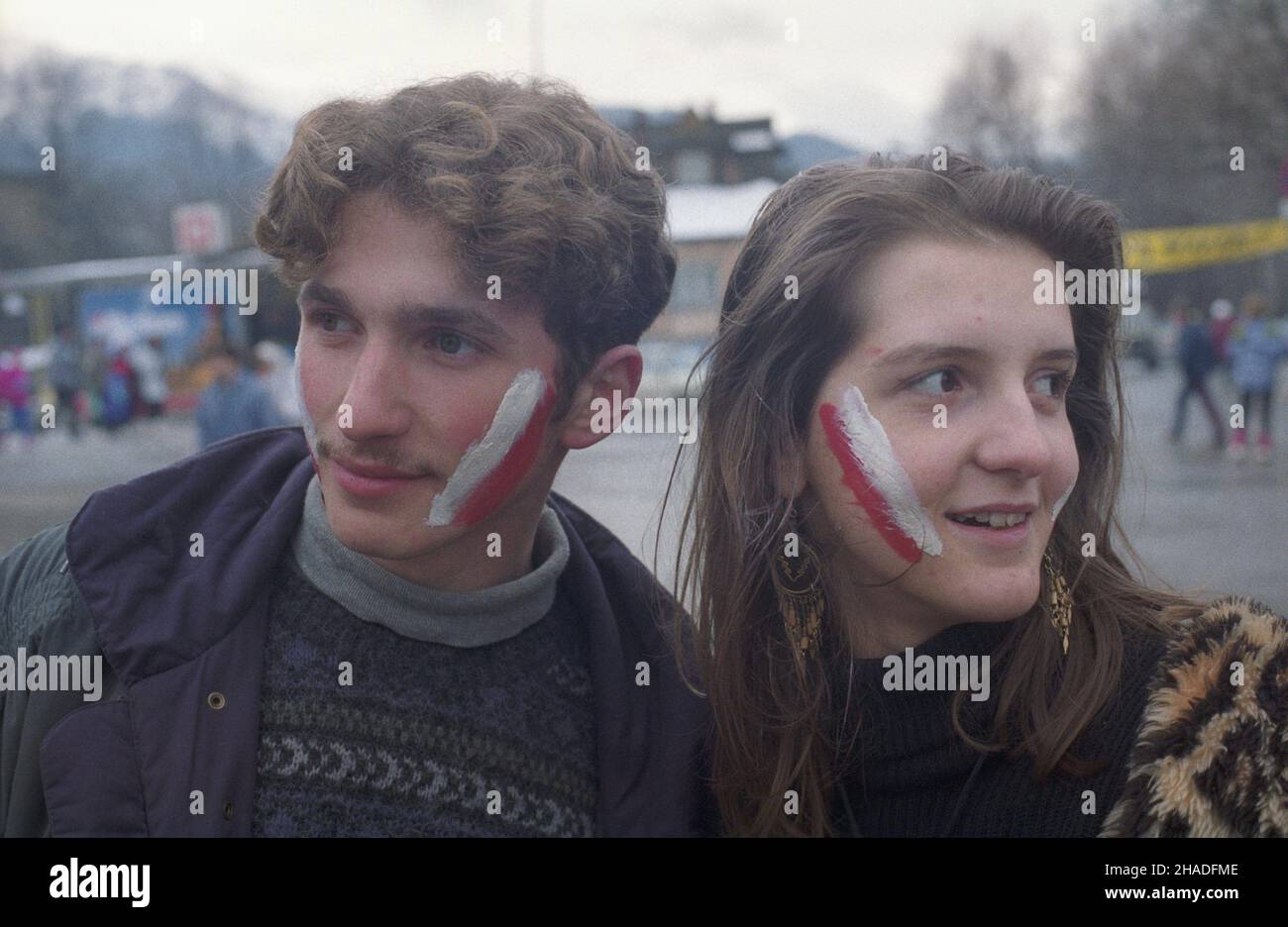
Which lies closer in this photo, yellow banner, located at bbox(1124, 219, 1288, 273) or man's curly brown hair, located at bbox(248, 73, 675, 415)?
man's curly brown hair, located at bbox(248, 73, 675, 415)

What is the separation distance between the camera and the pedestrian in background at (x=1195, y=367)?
11.3m

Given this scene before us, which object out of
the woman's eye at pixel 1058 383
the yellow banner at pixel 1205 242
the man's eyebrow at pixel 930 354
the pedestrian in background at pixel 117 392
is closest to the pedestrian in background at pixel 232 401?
the pedestrian in background at pixel 117 392

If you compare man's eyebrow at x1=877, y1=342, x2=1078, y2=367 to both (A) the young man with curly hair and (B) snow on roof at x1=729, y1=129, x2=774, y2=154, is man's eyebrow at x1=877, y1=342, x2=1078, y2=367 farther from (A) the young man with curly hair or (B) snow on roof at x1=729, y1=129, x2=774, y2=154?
(B) snow on roof at x1=729, y1=129, x2=774, y2=154

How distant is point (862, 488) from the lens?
222 centimetres

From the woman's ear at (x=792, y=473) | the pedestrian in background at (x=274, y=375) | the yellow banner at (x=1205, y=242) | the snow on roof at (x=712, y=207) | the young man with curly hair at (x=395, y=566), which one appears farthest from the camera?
the yellow banner at (x=1205, y=242)

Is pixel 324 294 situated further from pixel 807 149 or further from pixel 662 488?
pixel 807 149

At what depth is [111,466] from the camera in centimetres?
607

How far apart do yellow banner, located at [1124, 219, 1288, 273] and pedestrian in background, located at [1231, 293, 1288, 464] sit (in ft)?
6.72

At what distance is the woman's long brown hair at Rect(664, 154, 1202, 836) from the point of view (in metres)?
2.13

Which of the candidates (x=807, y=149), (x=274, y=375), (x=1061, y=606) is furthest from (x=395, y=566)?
(x=274, y=375)

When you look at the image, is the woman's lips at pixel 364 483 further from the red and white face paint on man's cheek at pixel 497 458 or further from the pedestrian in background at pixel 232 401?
the pedestrian in background at pixel 232 401

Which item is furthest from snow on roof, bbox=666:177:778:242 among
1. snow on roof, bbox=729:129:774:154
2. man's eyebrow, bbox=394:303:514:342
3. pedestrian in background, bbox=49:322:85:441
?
pedestrian in background, bbox=49:322:85:441
